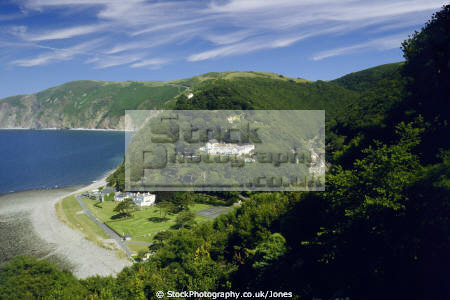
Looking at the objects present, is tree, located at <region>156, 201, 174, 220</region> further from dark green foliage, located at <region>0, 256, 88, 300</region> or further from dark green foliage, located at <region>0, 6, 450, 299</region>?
dark green foliage, located at <region>0, 256, 88, 300</region>

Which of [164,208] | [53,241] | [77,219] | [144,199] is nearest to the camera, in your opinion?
[53,241]

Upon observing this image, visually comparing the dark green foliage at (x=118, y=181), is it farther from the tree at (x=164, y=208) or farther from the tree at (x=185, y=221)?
the tree at (x=185, y=221)

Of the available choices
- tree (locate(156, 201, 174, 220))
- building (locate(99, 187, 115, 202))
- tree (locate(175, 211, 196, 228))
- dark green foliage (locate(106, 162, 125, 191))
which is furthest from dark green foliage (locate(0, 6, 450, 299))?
dark green foliage (locate(106, 162, 125, 191))

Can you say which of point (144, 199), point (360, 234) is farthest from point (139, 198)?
point (360, 234)

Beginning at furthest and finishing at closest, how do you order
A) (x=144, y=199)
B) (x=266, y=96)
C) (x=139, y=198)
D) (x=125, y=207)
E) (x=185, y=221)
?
(x=266, y=96) → (x=139, y=198) → (x=144, y=199) → (x=125, y=207) → (x=185, y=221)

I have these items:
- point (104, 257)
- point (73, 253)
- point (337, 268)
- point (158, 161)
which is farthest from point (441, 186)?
point (158, 161)

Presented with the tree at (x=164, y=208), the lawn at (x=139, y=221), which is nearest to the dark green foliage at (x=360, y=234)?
the lawn at (x=139, y=221)

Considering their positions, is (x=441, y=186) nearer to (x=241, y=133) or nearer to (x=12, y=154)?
(x=241, y=133)

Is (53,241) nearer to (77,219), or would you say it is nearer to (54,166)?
(77,219)
